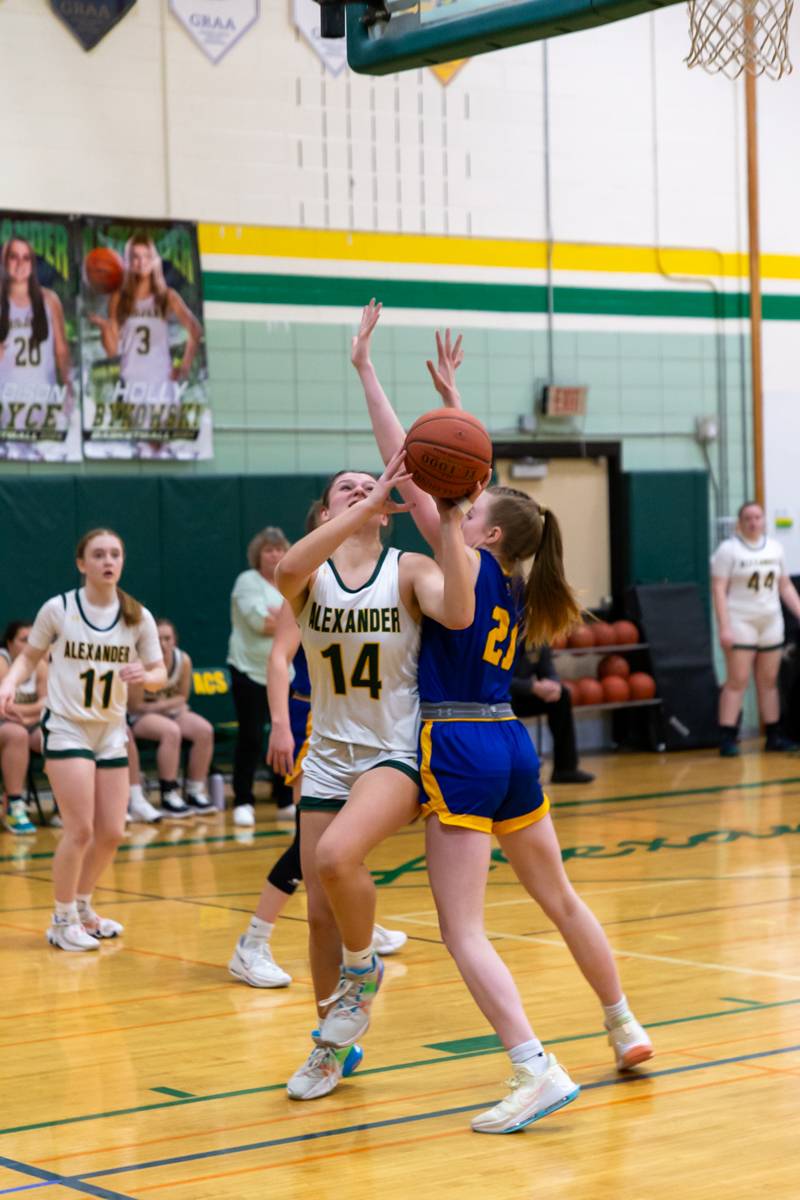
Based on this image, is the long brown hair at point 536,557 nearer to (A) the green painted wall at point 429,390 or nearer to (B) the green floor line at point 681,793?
(B) the green floor line at point 681,793

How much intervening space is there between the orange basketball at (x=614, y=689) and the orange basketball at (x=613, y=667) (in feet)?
0.31

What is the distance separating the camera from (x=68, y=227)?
13.1 metres

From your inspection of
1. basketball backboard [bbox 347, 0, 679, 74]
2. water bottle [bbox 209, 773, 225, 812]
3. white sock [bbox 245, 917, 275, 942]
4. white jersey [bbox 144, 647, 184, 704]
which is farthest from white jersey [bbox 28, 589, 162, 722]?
water bottle [bbox 209, 773, 225, 812]

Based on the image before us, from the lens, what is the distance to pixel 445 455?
4.67 metres

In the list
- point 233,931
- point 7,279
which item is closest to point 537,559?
point 233,931

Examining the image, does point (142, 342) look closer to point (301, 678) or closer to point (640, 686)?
point (640, 686)

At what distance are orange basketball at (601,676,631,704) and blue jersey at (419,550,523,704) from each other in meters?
9.81

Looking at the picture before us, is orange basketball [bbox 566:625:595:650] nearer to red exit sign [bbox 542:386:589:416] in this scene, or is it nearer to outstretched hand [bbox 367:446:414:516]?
red exit sign [bbox 542:386:589:416]

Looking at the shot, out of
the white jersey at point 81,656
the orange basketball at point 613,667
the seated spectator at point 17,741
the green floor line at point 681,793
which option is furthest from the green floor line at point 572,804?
the white jersey at point 81,656

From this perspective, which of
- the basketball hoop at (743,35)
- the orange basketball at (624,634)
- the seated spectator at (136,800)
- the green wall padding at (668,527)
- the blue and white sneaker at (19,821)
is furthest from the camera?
the green wall padding at (668,527)

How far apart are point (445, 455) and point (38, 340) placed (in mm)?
8853

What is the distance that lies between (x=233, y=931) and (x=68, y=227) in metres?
6.77

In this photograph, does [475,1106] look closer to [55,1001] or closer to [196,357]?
[55,1001]

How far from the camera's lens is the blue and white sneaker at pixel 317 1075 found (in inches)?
203
